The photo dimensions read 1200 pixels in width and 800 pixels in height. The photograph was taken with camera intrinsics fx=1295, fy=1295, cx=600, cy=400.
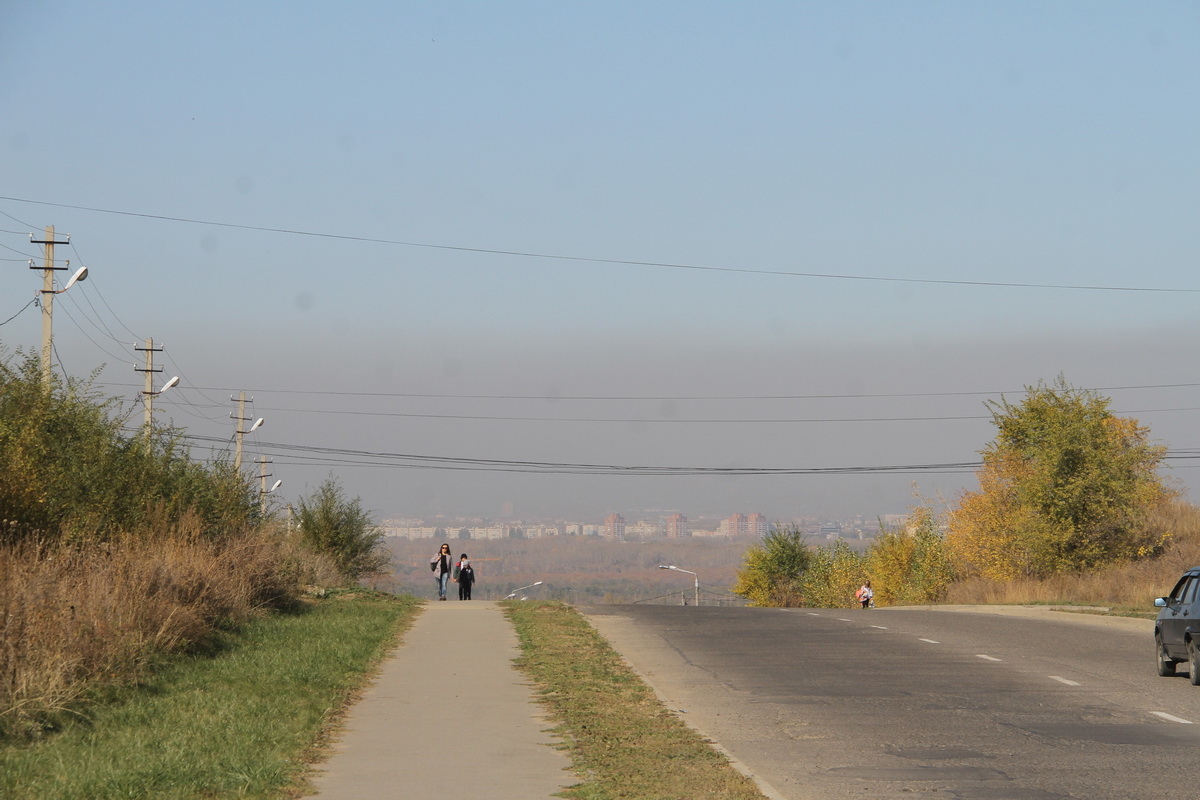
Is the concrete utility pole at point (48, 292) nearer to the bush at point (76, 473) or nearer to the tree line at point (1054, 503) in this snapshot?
the bush at point (76, 473)

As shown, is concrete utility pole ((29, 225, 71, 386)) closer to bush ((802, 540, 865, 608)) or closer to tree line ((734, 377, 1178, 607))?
tree line ((734, 377, 1178, 607))

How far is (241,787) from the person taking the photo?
8.38 meters

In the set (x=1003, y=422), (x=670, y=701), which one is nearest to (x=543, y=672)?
(x=670, y=701)

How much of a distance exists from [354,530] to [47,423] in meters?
25.6

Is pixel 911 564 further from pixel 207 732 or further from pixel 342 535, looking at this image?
pixel 207 732

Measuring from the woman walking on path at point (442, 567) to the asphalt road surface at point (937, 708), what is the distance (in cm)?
1353

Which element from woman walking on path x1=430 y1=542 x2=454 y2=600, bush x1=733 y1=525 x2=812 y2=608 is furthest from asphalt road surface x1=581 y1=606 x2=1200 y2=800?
bush x1=733 y1=525 x2=812 y2=608

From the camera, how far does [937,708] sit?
13.7m

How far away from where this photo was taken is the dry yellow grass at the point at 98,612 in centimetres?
1111

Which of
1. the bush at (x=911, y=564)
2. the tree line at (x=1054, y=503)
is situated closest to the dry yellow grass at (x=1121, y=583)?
the tree line at (x=1054, y=503)

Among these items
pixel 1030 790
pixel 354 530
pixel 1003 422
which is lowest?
pixel 1030 790

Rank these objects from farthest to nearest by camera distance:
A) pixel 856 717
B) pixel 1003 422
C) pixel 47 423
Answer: pixel 1003 422
pixel 47 423
pixel 856 717

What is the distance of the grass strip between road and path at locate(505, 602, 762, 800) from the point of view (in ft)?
29.1

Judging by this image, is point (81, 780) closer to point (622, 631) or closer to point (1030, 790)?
point (1030, 790)
